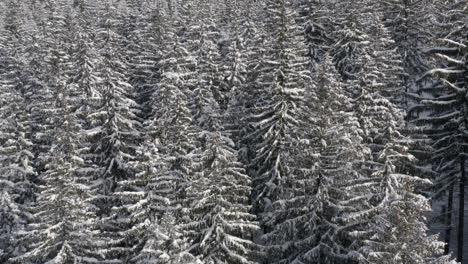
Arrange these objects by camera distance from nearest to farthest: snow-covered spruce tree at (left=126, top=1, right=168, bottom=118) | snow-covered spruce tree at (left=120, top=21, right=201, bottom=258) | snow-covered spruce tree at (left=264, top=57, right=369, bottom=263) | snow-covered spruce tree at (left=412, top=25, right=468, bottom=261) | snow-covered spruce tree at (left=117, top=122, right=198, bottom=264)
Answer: snow-covered spruce tree at (left=120, top=21, right=201, bottom=258)
snow-covered spruce tree at (left=117, top=122, right=198, bottom=264)
snow-covered spruce tree at (left=264, top=57, right=369, bottom=263)
snow-covered spruce tree at (left=412, top=25, right=468, bottom=261)
snow-covered spruce tree at (left=126, top=1, right=168, bottom=118)

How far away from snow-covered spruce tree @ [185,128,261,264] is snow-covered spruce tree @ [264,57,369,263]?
3.55m

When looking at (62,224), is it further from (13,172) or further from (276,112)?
(276,112)

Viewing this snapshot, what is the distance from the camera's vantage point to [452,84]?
90.5 ft

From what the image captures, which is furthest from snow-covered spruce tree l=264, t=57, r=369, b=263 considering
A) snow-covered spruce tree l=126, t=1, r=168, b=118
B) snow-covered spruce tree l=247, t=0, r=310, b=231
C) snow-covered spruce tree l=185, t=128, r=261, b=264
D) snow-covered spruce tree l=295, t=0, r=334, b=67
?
snow-covered spruce tree l=295, t=0, r=334, b=67

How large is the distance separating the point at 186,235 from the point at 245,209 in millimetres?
3174

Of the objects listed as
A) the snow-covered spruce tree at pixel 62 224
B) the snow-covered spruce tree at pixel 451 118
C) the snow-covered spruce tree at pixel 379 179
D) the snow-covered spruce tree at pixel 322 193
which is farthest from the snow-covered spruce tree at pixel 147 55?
the snow-covered spruce tree at pixel 451 118

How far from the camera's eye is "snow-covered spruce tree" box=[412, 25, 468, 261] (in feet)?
90.6

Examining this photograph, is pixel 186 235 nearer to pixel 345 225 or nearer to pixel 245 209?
pixel 245 209

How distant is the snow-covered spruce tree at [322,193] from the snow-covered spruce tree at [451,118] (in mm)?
5210

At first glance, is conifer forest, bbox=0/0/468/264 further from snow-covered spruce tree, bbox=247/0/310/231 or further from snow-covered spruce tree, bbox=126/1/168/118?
snow-covered spruce tree, bbox=126/1/168/118

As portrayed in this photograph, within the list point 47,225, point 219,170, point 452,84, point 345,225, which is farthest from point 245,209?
point 452,84

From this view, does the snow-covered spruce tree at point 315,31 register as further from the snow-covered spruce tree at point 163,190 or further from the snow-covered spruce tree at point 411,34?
the snow-covered spruce tree at point 163,190

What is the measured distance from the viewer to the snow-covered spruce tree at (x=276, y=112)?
30203 millimetres

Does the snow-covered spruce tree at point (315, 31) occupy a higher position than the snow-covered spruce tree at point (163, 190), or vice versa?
the snow-covered spruce tree at point (315, 31)
